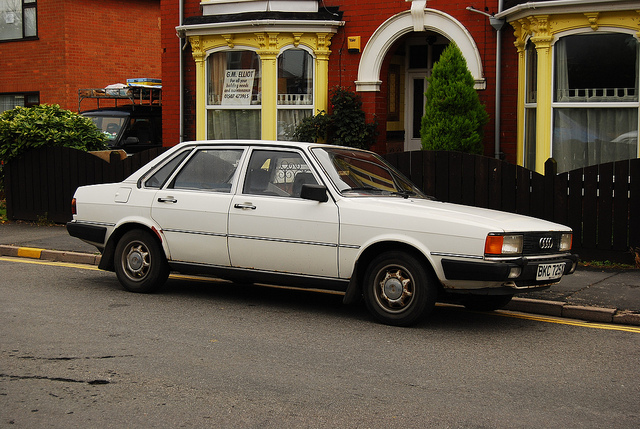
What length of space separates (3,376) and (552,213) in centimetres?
764

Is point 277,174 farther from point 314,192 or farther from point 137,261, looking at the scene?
point 137,261

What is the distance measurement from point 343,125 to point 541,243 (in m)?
7.89

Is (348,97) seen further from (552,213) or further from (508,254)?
(508,254)

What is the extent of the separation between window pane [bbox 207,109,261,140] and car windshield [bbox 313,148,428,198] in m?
7.33

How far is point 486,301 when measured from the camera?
26.9 feet

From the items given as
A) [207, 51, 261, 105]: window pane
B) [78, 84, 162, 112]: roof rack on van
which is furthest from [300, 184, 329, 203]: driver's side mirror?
[78, 84, 162, 112]: roof rack on van

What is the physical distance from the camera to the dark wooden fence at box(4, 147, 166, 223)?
14.4 m

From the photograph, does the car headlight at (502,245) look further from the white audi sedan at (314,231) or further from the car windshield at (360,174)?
the car windshield at (360,174)

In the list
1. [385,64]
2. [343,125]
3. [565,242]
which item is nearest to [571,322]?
[565,242]

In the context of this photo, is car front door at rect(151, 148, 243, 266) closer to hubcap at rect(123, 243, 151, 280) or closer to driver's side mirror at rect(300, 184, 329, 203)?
hubcap at rect(123, 243, 151, 280)

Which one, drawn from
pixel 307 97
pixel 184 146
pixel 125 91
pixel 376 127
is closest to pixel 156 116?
pixel 125 91

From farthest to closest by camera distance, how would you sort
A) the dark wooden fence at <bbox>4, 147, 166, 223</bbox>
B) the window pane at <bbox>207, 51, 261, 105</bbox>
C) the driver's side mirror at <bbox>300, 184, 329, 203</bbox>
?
the window pane at <bbox>207, 51, 261, 105</bbox> < the dark wooden fence at <bbox>4, 147, 166, 223</bbox> < the driver's side mirror at <bbox>300, 184, 329, 203</bbox>

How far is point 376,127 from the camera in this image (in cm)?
1493

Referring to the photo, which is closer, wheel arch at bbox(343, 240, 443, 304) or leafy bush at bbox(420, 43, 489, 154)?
wheel arch at bbox(343, 240, 443, 304)
